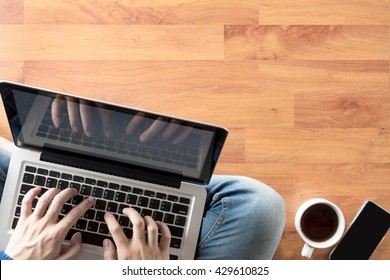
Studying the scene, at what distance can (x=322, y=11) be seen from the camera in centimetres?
112

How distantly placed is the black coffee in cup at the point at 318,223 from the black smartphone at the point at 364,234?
0.05 m

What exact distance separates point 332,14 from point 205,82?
34 cm

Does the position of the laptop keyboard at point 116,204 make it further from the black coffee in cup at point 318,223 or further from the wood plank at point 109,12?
the wood plank at point 109,12

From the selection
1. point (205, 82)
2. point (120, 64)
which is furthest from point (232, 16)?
point (120, 64)

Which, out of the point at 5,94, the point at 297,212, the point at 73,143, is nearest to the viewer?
the point at 5,94

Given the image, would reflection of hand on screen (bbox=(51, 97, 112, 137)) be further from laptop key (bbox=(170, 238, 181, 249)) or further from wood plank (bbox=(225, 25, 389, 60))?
wood plank (bbox=(225, 25, 389, 60))

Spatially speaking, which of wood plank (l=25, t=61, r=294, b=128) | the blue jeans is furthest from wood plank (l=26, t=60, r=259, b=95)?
the blue jeans

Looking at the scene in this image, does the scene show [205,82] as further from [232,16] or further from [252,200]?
[252,200]

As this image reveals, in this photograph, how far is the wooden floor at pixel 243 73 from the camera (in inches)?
43.3

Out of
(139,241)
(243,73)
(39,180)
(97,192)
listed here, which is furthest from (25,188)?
(243,73)

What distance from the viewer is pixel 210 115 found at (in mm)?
1100

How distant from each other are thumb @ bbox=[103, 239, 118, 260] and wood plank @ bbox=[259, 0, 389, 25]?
0.60 m

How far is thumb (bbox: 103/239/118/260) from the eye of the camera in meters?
0.87

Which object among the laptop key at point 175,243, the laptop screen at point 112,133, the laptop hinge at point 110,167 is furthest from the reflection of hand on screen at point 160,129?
the laptop key at point 175,243
